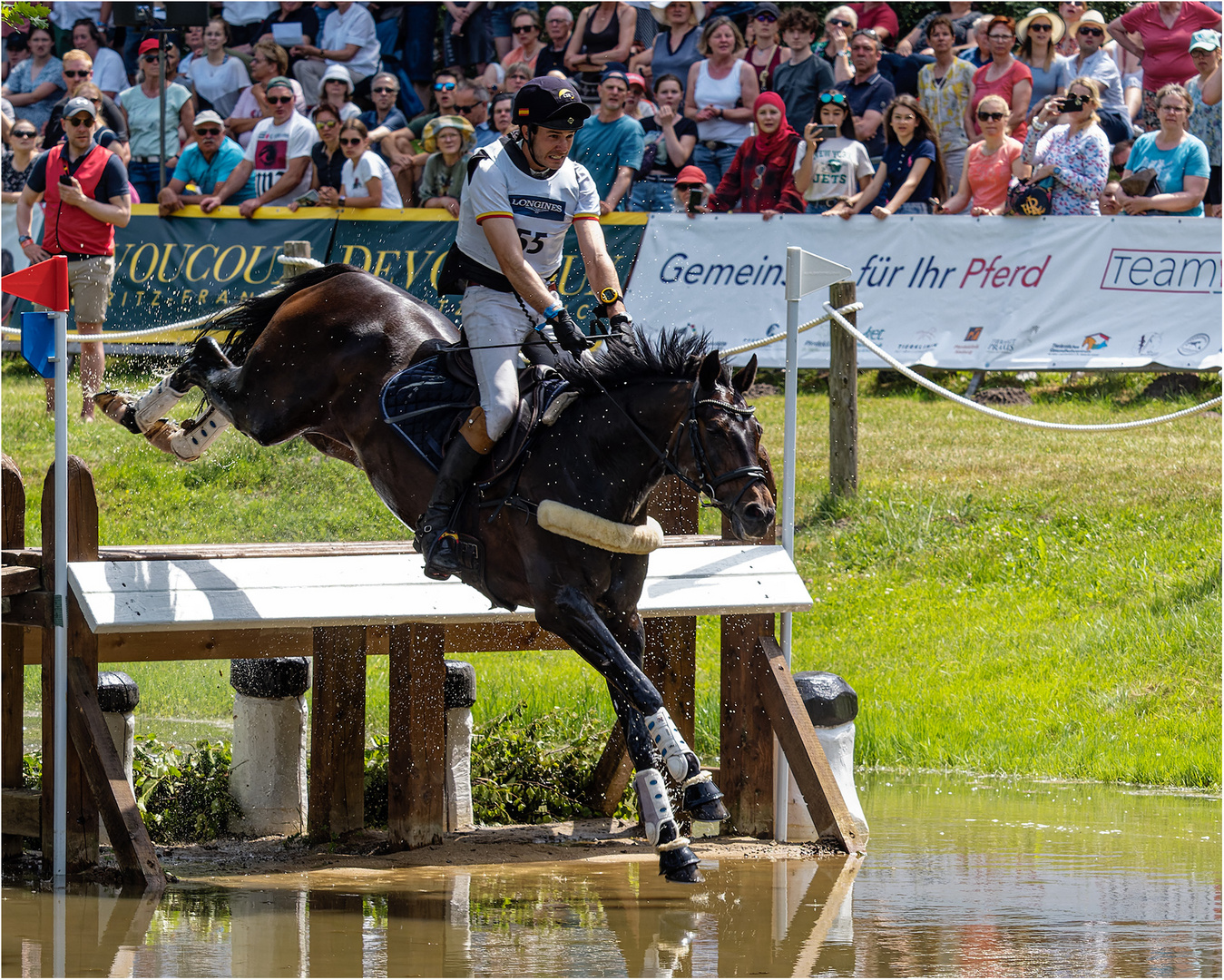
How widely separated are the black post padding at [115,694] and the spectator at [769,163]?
8.38 metres

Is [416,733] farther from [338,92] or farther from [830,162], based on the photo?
[338,92]

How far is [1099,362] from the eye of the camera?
526 inches

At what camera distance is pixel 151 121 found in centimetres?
1759

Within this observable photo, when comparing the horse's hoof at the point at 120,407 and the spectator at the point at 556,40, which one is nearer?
the horse's hoof at the point at 120,407

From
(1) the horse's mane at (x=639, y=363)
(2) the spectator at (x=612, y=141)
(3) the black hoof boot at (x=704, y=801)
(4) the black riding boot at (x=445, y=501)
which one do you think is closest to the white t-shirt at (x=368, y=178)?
(2) the spectator at (x=612, y=141)

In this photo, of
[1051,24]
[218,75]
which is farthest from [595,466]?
[218,75]

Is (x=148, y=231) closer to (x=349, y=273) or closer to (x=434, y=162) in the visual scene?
(x=434, y=162)

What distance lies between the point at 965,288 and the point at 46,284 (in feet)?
27.9

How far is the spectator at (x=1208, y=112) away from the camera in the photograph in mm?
14250

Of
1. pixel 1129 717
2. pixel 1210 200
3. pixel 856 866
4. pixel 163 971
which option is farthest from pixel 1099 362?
pixel 163 971

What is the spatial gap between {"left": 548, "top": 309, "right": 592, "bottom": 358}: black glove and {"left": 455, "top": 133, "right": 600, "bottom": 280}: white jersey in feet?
1.61

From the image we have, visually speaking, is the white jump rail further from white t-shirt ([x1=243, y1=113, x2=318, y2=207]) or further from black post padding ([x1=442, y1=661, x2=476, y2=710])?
white t-shirt ([x1=243, y1=113, x2=318, y2=207])

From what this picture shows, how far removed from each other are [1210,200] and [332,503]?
26.4 feet

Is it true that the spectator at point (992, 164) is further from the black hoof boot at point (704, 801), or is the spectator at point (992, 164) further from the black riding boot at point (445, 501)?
the black hoof boot at point (704, 801)
